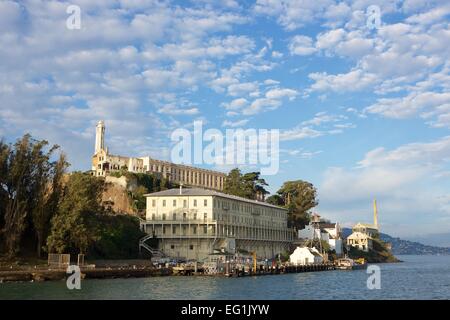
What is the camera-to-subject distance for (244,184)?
131m

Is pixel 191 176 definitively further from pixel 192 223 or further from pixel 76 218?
pixel 76 218

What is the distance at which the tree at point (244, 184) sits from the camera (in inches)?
5108

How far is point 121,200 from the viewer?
11138cm

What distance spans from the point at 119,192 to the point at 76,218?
143 ft

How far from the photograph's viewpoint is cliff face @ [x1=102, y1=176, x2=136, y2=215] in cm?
11038

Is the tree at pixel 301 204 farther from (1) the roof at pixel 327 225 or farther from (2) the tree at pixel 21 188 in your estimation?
(2) the tree at pixel 21 188

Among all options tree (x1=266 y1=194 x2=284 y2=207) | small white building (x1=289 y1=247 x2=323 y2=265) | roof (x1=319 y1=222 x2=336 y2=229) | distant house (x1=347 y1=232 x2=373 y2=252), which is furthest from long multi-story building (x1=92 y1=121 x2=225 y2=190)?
distant house (x1=347 y1=232 x2=373 y2=252)

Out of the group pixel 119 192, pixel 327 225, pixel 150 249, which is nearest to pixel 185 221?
pixel 150 249

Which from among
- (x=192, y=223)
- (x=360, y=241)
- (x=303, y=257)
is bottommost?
(x=303, y=257)

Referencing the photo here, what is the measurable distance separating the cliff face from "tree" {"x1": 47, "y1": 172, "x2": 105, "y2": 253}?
3430 centimetres

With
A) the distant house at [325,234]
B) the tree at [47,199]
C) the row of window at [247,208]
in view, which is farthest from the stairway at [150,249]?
the distant house at [325,234]

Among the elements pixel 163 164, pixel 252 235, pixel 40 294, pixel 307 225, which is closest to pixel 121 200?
pixel 252 235
